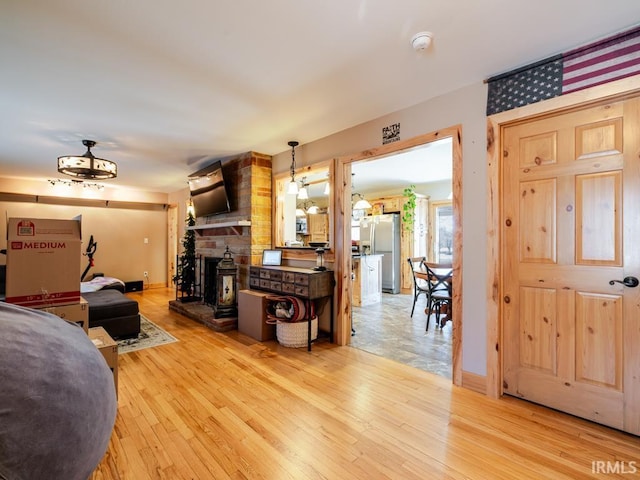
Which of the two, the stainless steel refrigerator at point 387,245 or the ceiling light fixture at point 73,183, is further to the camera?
the stainless steel refrigerator at point 387,245

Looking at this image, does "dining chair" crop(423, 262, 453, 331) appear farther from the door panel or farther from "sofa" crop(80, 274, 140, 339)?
"sofa" crop(80, 274, 140, 339)

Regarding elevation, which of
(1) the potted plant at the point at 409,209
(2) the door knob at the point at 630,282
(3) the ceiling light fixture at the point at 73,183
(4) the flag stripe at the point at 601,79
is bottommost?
(2) the door knob at the point at 630,282

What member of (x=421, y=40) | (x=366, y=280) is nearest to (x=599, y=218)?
(x=421, y=40)

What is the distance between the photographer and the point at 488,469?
1.61 m

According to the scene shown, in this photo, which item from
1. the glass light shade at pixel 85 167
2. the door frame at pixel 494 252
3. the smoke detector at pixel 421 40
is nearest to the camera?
the smoke detector at pixel 421 40

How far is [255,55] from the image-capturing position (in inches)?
A: 83.2

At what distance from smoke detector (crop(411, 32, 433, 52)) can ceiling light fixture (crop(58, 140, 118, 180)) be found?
3.71m

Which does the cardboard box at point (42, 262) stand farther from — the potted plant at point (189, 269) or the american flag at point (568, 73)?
the potted plant at point (189, 269)

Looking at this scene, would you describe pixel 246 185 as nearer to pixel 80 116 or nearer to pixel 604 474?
pixel 80 116

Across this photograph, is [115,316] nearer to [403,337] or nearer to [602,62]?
[403,337]

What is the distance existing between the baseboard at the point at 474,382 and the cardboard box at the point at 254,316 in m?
2.17

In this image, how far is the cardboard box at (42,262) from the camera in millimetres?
1779

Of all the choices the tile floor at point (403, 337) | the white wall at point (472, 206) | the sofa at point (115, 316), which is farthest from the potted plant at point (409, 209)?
the sofa at point (115, 316)

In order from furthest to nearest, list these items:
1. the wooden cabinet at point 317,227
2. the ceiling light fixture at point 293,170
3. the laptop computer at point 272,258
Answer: the wooden cabinet at point 317,227 → the laptop computer at point 272,258 → the ceiling light fixture at point 293,170
